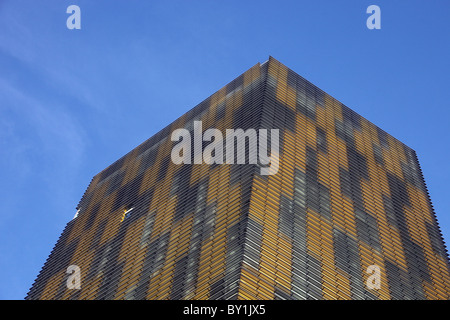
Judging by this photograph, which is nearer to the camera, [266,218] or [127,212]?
[266,218]

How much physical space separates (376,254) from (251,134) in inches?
590

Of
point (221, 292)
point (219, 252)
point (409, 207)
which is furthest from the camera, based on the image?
point (409, 207)

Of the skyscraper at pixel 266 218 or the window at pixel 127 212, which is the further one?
the window at pixel 127 212

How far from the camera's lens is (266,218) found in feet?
174

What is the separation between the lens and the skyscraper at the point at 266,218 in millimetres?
50844

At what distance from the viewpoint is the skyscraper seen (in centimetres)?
5084

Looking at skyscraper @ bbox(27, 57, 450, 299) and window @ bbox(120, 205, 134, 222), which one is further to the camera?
window @ bbox(120, 205, 134, 222)

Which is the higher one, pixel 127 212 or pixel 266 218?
pixel 127 212
